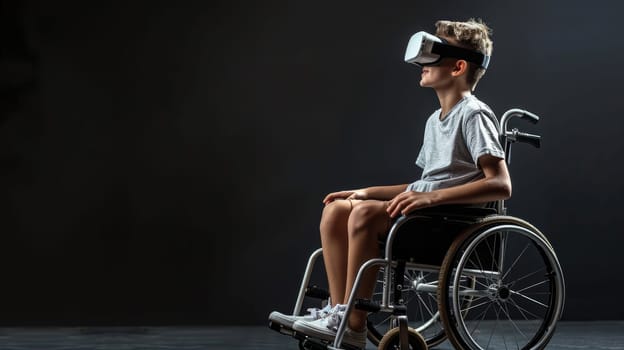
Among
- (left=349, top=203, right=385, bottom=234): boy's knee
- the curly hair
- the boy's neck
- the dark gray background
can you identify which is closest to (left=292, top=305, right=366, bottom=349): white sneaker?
(left=349, top=203, right=385, bottom=234): boy's knee

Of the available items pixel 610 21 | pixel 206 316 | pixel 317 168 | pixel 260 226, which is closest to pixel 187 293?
pixel 206 316

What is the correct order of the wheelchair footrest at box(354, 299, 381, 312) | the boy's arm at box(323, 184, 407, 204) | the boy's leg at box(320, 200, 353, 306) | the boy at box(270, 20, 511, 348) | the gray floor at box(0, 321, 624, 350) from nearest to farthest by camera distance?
the wheelchair footrest at box(354, 299, 381, 312) < the boy at box(270, 20, 511, 348) < the boy's leg at box(320, 200, 353, 306) < the boy's arm at box(323, 184, 407, 204) < the gray floor at box(0, 321, 624, 350)

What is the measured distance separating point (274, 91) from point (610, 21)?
1.54m

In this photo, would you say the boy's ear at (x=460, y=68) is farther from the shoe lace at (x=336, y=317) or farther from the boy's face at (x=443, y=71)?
the shoe lace at (x=336, y=317)

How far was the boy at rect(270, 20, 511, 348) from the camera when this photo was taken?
Answer: 91.9 inches

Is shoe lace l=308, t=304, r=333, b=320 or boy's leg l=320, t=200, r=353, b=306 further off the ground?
boy's leg l=320, t=200, r=353, b=306

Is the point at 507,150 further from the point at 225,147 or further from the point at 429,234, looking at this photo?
the point at 225,147

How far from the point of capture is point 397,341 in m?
2.29

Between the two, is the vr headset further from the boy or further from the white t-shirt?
the white t-shirt

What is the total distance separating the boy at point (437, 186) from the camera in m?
2.33

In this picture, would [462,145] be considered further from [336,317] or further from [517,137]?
[336,317]

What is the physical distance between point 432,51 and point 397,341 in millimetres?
793

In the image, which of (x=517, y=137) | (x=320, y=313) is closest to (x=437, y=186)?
(x=517, y=137)

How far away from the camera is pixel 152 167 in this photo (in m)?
3.78
